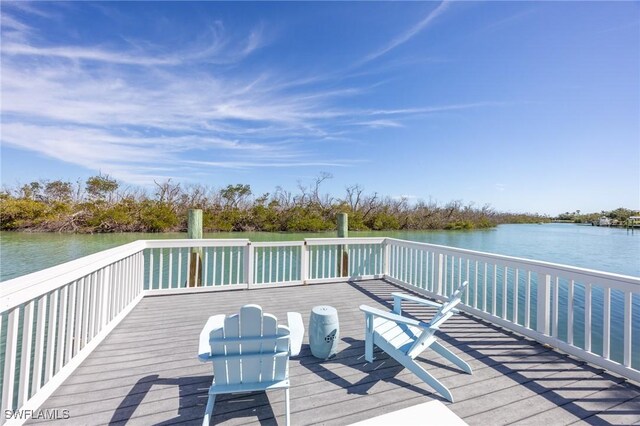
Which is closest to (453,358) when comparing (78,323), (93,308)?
(78,323)

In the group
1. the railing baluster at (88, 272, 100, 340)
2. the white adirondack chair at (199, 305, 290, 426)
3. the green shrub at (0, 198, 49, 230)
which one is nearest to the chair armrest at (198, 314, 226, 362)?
the white adirondack chair at (199, 305, 290, 426)

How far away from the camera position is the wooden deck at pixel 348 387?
72.6 inches

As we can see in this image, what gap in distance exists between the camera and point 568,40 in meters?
6.11

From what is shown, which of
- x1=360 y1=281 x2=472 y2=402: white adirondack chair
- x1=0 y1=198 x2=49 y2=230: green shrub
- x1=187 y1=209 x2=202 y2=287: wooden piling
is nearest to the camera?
x1=360 y1=281 x2=472 y2=402: white adirondack chair

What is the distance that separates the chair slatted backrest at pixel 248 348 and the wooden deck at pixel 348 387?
29cm

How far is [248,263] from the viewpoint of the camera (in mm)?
4977

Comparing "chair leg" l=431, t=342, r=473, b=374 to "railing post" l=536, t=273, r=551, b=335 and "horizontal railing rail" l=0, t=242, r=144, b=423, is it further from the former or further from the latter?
"horizontal railing rail" l=0, t=242, r=144, b=423

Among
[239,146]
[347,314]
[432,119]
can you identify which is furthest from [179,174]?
[347,314]

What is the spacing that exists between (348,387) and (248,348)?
0.92 metres

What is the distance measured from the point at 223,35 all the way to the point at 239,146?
1109cm

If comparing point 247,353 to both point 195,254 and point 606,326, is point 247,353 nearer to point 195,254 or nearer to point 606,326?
point 606,326

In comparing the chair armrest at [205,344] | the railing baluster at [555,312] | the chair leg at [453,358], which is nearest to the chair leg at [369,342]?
the chair leg at [453,358]

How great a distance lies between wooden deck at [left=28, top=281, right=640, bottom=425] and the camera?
1.84 m

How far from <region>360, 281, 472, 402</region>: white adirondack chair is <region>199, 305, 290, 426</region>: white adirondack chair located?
38.5 inches
